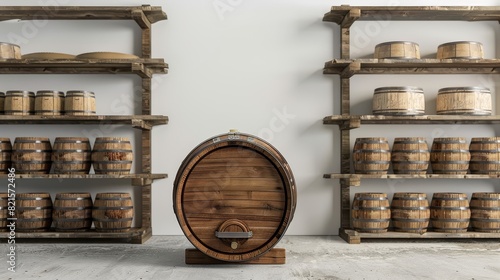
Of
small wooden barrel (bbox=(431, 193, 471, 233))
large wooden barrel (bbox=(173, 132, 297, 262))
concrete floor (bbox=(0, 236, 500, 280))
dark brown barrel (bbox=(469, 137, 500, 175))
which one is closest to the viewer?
concrete floor (bbox=(0, 236, 500, 280))

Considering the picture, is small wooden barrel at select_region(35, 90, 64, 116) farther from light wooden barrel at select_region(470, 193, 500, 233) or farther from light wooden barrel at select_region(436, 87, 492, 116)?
light wooden barrel at select_region(470, 193, 500, 233)

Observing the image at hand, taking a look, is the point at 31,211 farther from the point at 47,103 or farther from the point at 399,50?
the point at 399,50

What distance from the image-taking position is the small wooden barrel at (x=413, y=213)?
4.78m

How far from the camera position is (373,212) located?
4746mm

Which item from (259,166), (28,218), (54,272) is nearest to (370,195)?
(259,166)

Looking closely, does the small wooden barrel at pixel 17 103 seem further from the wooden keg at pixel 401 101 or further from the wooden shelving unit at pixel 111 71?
the wooden keg at pixel 401 101

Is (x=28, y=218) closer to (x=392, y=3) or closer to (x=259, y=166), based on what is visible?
(x=259, y=166)

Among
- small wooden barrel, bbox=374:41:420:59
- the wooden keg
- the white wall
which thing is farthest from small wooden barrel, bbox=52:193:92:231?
small wooden barrel, bbox=374:41:420:59

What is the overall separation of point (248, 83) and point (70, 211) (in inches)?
86.9

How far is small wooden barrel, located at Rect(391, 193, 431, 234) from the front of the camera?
4.78 m

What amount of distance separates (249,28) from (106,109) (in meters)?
1.76

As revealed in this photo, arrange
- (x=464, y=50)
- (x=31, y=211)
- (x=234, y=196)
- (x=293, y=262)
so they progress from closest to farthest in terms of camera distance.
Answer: (x=234, y=196) < (x=293, y=262) < (x=31, y=211) < (x=464, y=50)

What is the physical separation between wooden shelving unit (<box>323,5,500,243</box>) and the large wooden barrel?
1.31m

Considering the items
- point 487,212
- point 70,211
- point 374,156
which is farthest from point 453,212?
point 70,211
